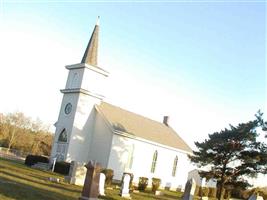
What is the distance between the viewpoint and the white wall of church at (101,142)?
39.8m

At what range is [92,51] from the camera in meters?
41.9

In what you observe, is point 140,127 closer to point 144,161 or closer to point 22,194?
point 144,161

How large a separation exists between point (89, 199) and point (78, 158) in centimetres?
2421

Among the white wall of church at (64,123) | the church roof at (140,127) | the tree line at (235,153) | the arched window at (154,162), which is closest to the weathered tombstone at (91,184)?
the tree line at (235,153)

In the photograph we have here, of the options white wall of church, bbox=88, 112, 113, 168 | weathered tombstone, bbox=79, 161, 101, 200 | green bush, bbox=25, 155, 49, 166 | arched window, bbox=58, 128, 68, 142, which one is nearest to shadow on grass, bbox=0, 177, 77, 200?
weathered tombstone, bbox=79, 161, 101, 200

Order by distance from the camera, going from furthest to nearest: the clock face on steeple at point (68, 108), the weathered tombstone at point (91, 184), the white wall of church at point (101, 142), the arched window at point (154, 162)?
the arched window at point (154, 162), the clock face on steeple at point (68, 108), the white wall of church at point (101, 142), the weathered tombstone at point (91, 184)

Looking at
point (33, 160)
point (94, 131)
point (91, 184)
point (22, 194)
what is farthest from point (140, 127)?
point (22, 194)

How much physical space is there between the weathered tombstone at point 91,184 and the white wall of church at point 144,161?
2222 centimetres

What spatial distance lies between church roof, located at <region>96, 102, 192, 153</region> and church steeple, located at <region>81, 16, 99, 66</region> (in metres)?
4.76

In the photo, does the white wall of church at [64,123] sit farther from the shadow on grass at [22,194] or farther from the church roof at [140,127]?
the shadow on grass at [22,194]

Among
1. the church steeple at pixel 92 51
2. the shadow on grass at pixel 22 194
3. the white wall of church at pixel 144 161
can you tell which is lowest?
the shadow on grass at pixel 22 194

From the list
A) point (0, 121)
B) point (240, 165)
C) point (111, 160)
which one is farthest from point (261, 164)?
point (0, 121)

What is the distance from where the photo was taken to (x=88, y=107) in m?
41.1

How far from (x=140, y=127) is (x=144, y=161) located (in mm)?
4348
